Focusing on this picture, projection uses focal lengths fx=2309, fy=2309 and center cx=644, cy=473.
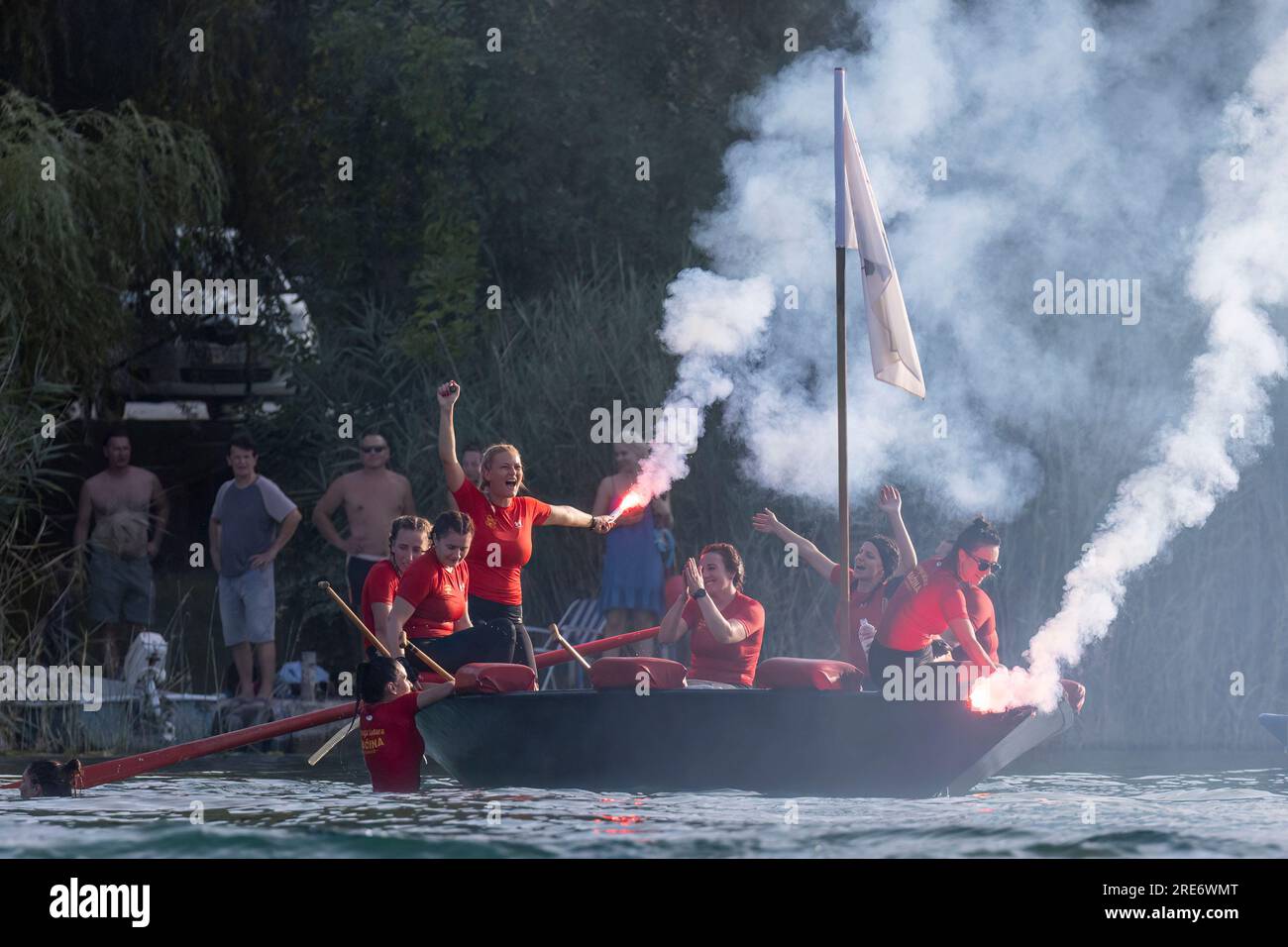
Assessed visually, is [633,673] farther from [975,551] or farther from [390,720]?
[975,551]

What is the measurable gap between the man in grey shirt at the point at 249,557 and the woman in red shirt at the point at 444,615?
327 centimetres

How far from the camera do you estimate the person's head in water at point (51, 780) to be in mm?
12625

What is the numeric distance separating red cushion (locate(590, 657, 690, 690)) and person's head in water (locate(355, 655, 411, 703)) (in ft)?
3.45

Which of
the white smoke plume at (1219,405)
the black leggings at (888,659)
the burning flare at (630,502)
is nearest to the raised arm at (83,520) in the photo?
the burning flare at (630,502)

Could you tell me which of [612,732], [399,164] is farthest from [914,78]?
[612,732]

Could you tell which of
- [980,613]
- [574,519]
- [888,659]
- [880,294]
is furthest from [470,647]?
[880,294]

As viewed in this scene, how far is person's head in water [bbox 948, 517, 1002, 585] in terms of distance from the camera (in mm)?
12438

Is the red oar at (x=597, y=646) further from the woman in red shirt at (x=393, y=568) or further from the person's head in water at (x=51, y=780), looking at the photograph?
the person's head in water at (x=51, y=780)

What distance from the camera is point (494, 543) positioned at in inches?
515

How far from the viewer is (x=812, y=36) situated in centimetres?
2295

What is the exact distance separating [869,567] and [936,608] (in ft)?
3.38
